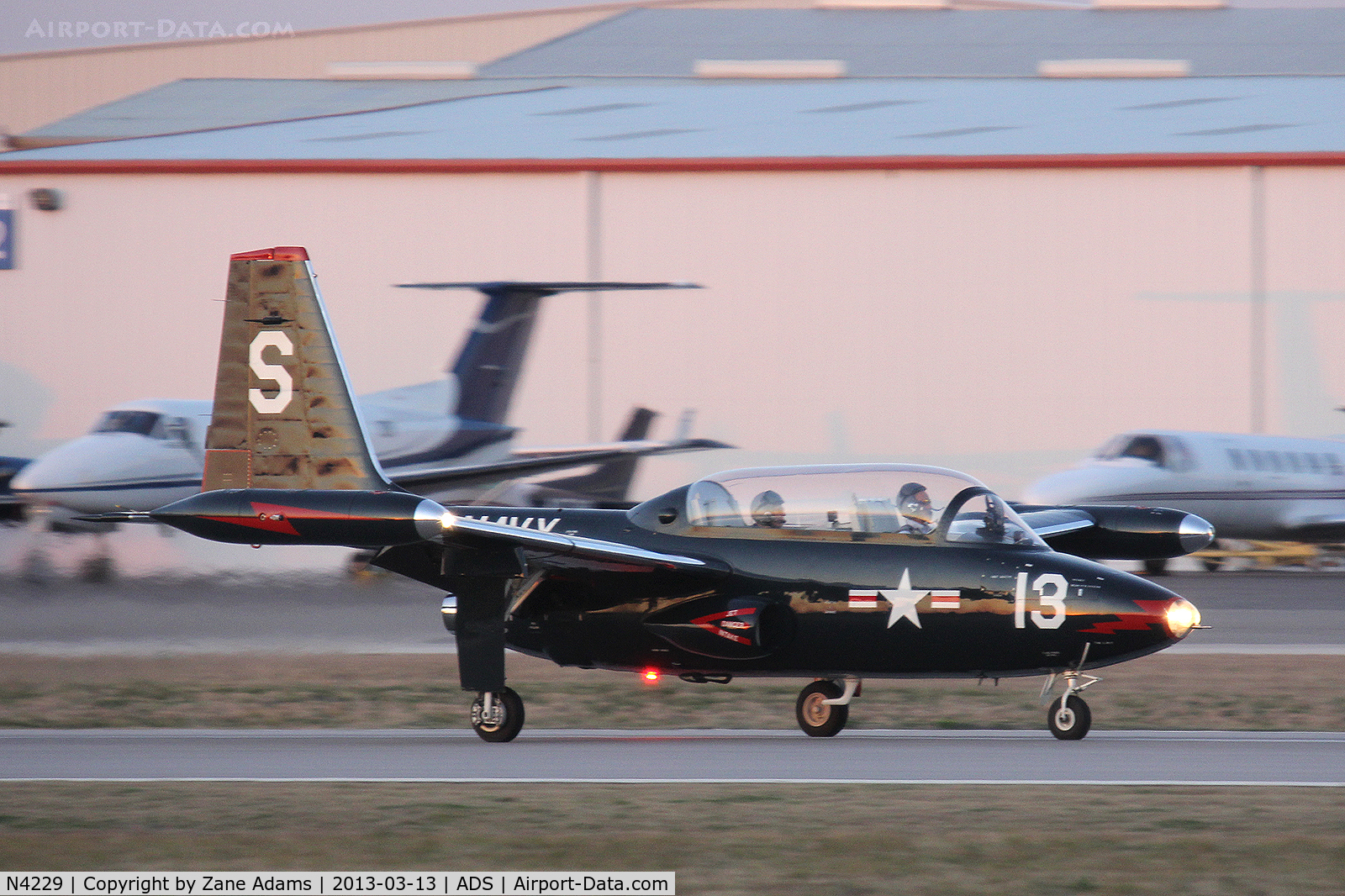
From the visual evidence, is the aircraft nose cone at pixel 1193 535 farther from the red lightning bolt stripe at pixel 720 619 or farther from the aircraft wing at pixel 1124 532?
the red lightning bolt stripe at pixel 720 619

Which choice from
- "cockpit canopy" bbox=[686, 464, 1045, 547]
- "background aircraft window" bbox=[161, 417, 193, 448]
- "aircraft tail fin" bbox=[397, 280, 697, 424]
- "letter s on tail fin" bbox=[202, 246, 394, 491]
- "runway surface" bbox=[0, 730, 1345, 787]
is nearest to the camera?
"runway surface" bbox=[0, 730, 1345, 787]

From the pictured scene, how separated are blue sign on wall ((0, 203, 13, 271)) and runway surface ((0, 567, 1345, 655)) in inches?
287

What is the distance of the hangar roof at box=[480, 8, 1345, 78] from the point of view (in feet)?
121

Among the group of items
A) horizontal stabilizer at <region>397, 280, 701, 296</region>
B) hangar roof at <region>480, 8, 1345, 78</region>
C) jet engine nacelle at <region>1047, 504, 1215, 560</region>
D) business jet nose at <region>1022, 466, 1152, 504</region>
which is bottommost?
business jet nose at <region>1022, 466, 1152, 504</region>

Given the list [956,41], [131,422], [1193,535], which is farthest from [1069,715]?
[956,41]

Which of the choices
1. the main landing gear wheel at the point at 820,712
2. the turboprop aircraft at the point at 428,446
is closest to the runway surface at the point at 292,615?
the turboprop aircraft at the point at 428,446

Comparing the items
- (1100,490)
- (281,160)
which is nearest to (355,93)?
(281,160)

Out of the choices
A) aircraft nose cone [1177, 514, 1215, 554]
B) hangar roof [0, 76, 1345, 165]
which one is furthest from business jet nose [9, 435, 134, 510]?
aircraft nose cone [1177, 514, 1215, 554]

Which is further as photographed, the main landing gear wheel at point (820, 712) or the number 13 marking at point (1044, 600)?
the main landing gear wheel at point (820, 712)

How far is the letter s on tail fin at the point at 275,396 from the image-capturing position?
47.2 ft

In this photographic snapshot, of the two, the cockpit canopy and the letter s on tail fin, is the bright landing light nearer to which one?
the cockpit canopy

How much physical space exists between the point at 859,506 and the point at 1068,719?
2.43 meters

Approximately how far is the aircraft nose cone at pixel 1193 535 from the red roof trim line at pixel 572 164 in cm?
1680

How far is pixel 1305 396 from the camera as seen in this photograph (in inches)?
1150
